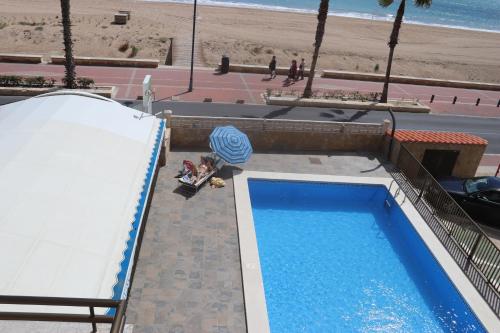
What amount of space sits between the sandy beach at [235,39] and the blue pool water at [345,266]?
22827 mm

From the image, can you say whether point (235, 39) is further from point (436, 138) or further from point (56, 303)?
point (56, 303)

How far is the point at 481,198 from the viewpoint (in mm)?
16797

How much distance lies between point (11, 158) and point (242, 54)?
36.7 meters

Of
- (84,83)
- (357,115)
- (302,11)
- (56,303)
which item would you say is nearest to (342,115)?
(357,115)

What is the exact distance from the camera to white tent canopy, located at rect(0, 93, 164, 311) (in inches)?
297

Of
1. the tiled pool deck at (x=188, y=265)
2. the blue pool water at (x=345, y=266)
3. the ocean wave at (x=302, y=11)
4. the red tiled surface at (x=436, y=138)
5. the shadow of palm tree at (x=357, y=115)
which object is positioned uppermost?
the ocean wave at (x=302, y=11)

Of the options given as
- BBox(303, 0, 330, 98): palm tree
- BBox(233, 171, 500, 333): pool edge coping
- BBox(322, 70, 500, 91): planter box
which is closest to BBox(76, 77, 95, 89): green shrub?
BBox(233, 171, 500, 333): pool edge coping

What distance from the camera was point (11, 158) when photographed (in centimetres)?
1004

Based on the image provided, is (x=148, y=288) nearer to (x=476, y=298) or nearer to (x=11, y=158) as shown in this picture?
(x=11, y=158)

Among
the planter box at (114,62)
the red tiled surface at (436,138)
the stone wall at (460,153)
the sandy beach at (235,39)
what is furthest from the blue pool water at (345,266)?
the sandy beach at (235,39)

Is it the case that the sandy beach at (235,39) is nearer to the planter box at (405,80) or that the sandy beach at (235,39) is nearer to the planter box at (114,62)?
the planter box at (114,62)

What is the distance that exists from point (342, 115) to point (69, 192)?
2144 centimetres

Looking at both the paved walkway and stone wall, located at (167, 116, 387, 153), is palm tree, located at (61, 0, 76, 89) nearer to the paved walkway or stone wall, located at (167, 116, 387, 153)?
the paved walkway

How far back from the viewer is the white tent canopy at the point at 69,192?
24.7ft
